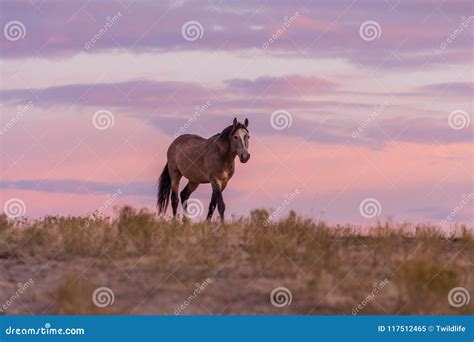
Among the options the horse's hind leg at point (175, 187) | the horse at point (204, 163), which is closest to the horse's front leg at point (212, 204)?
the horse at point (204, 163)

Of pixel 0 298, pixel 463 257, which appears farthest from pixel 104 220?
pixel 463 257

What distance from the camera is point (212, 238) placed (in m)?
14.8

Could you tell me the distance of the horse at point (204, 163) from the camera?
808 inches

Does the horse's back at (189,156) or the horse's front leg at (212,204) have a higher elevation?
the horse's back at (189,156)

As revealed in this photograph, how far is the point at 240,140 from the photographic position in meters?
20.2
